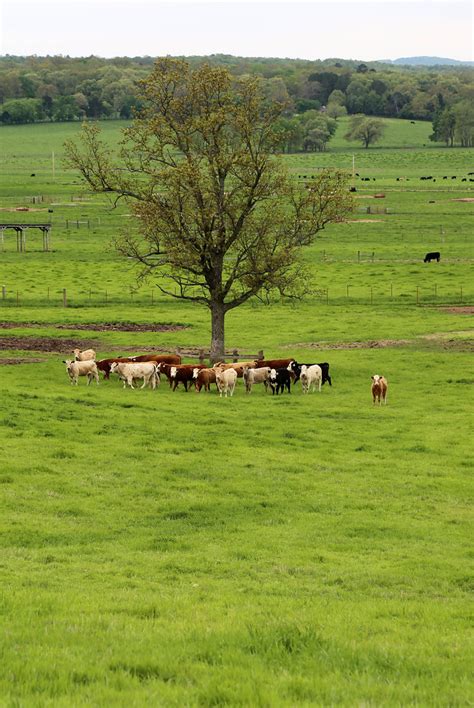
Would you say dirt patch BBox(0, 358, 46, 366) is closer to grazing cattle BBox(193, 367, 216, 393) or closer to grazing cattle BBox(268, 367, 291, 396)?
grazing cattle BBox(193, 367, 216, 393)

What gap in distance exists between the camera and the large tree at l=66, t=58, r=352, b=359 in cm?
4075

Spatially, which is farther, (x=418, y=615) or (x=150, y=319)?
(x=150, y=319)

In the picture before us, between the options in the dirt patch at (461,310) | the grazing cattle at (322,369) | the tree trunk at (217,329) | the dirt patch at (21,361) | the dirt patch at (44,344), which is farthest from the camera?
the dirt patch at (461,310)

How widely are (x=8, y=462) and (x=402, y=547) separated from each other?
975 centimetres

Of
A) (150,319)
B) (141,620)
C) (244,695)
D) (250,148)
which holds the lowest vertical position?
(150,319)

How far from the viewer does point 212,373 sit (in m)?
37.0

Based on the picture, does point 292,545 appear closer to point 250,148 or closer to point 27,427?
point 27,427

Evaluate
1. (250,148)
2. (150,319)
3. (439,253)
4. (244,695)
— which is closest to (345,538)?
(244,695)

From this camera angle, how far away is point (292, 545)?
18766mm

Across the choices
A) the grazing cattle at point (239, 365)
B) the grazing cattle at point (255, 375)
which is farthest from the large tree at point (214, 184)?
the grazing cattle at point (255, 375)

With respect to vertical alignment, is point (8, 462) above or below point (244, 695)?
below

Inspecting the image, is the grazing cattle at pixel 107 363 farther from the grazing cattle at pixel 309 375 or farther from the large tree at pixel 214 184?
the grazing cattle at pixel 309 375

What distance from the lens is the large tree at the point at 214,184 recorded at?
134 feet

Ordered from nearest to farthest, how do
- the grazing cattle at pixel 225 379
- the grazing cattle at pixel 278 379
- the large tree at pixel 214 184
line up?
the grazing cattle at pixel 225 379, the grazing cattle at pixel 278 379, the large tree at pixel 214 184
